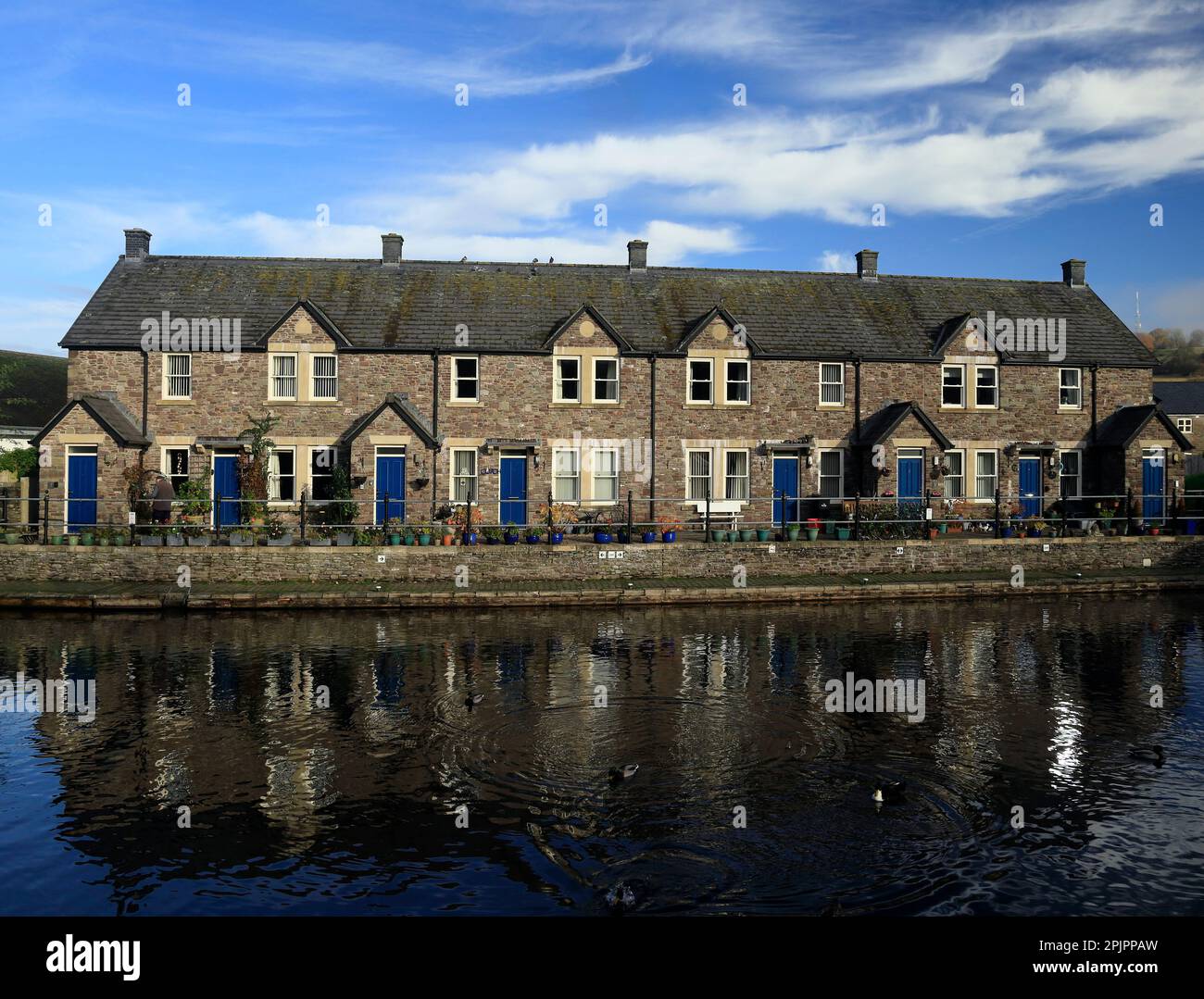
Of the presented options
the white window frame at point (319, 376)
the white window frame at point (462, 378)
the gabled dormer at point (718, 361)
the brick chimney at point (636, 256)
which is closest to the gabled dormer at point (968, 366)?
the gabled dormer at point (718, 361)

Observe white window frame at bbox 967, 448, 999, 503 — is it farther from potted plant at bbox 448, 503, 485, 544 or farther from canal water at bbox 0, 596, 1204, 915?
potted plant at bbox 448, 503, 485, 544

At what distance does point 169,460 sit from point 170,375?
288cm

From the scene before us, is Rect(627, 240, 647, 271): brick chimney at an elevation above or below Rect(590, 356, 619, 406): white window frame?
above

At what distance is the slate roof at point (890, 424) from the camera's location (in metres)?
32.2

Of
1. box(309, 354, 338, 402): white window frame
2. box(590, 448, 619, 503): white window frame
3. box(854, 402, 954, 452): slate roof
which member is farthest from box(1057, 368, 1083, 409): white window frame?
box(309, 354, 338, 402): white window frame

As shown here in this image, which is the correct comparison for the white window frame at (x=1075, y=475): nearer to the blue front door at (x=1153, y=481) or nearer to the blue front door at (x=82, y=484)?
the blue front door at (x=1153, y=481)

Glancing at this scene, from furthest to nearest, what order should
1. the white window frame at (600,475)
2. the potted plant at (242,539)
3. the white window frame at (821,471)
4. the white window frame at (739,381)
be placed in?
the white window frame at (821,471), the white window frame at (739,381), the white window frame at (600,475), the potted plant at (242,539)

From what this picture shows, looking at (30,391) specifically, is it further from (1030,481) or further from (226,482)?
(1030,481)

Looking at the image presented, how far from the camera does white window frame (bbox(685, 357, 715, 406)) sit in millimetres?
32562

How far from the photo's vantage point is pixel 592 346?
105 ft

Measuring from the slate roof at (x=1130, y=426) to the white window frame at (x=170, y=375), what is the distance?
32.9m

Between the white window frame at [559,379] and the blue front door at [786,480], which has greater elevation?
the white window frame at [559,379]

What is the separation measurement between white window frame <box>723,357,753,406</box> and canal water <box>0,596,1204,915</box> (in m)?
15.6
